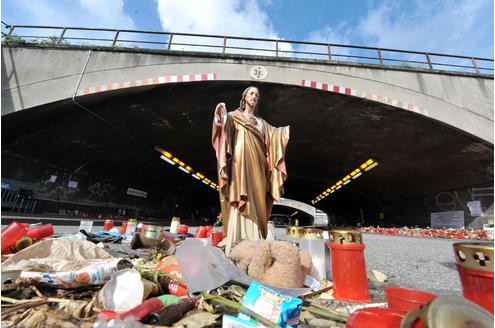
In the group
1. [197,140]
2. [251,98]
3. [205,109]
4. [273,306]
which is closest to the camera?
[273,306]

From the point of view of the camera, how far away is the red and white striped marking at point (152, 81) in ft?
27.6

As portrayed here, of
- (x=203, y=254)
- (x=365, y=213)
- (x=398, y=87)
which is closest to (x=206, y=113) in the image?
(x=398, y=87)

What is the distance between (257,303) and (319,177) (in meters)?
19.0

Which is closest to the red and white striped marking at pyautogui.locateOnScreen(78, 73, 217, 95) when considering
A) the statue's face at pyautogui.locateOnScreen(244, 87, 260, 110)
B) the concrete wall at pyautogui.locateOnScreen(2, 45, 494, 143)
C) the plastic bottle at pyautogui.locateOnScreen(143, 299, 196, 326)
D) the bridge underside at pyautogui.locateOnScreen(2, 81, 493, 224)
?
the concrete wall at pyautogui.locateOnScreen(2, 45, 494, 143)

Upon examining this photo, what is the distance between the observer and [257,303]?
110 cm

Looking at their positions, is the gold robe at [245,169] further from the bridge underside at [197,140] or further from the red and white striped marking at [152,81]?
the bridge underside at [197,140]

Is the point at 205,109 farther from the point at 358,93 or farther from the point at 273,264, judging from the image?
the point at 273,264

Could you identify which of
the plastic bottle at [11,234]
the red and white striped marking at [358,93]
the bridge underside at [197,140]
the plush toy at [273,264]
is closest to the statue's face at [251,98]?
the plush toy at [273,264]

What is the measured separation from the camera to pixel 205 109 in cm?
1030

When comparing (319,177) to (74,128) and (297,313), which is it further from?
(297,313)

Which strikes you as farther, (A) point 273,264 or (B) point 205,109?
(B) point 205,109

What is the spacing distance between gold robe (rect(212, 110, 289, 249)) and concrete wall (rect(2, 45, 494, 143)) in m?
6.21

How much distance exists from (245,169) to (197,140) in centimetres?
1039

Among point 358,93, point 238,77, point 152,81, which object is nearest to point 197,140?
point 152,81
